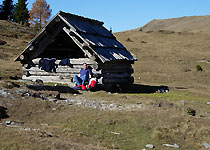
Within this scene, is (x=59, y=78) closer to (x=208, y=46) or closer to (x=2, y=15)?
(x=208, y=46)

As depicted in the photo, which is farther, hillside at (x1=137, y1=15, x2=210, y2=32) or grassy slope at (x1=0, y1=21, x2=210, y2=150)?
hillside at (x1=137, y1=15, x2=210, y2=32)

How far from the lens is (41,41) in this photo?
709 inches

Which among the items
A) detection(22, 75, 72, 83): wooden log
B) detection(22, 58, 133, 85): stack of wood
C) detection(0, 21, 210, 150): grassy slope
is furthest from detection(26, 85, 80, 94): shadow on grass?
detection(22, 75, 72, 83): wooden log

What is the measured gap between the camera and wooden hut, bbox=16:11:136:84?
1600cm

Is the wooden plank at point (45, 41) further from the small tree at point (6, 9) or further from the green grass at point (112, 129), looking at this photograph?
the small tree at point (6, 9)

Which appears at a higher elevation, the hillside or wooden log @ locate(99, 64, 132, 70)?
the hillside

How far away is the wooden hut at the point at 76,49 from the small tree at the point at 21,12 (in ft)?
167

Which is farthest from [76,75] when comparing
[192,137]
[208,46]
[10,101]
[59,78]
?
[208,46]

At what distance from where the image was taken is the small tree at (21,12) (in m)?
67.0

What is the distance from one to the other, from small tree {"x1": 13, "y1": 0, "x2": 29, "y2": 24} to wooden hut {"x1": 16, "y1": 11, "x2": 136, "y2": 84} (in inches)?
2008

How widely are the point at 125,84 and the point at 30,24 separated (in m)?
55.1

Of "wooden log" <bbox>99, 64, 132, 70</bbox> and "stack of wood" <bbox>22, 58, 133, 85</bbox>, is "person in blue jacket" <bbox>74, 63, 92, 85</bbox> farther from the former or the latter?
"wooden log" <bbox>99, 64, 132, 70</bbox>

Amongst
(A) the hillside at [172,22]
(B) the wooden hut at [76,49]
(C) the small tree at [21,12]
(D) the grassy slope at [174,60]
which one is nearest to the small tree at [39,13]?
(C) the small tree at [21,12]

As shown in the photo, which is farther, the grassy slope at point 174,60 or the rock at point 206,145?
the grassy slope at point 174,60
